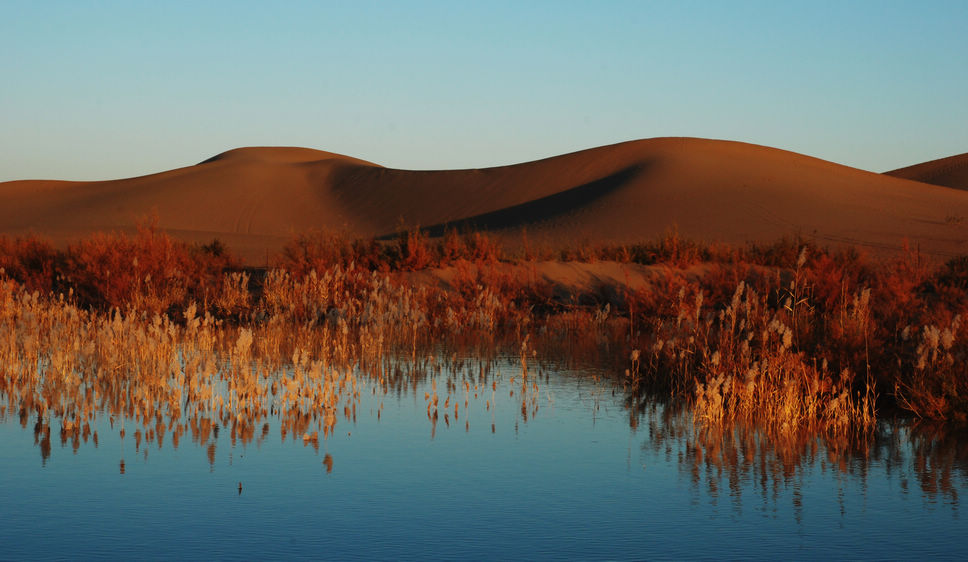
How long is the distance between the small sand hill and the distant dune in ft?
226

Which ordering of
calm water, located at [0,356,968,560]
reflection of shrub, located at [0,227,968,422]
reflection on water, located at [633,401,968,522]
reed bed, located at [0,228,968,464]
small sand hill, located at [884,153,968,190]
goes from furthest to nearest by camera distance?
small sand hill, located at [884,153,968,190], reflection of shrub, located at [0,227,968,422], reed bed, located at [0,228,968,464], reflection on water, located at [633,401,968,522], calm water, located at [0,356,968,560]

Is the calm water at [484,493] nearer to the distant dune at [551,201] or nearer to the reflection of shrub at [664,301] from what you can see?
the reflection of shrub at [664,301]

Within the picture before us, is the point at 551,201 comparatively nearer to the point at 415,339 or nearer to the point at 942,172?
the point at 415,339

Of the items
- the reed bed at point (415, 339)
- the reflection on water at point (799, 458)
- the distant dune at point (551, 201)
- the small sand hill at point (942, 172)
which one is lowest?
the reflection on water at point (799, 458)

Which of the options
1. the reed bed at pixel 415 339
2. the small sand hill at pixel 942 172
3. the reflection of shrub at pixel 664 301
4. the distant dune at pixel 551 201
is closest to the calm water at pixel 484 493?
the reed bed at pixel 415 339

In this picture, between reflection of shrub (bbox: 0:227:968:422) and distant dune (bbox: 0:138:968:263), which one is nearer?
reflection of shrub (bbox: 0:227:968:422)

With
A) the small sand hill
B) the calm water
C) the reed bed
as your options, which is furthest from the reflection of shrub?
the small sand hill

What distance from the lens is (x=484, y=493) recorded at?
6.46 metres

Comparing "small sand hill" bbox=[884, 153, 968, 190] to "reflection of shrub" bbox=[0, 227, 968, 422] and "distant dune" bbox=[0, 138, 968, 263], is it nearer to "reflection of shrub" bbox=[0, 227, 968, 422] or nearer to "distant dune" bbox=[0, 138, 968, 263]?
"distant dune" bbox=[0, 138, 968, 263]

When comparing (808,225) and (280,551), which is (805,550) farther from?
(808,225)

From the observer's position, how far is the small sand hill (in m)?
134

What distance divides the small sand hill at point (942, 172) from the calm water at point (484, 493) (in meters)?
A: 135

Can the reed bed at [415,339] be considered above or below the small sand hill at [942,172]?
below

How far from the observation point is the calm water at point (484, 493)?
214 inches
